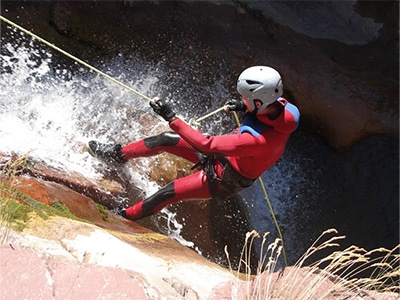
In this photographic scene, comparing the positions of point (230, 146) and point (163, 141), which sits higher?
point (230, 146)

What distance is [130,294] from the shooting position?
2713mm

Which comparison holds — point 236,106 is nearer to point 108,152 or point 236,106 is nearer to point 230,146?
point 230,146

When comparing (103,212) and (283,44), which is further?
(283,44)

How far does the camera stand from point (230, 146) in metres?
4.05

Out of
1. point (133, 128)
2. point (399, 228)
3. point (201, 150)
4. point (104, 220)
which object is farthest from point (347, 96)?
point (104, 220)

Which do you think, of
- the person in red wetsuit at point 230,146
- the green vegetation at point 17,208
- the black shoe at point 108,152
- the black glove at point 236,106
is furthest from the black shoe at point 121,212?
the black glove at point 236,106

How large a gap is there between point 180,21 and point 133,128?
1.72 metres

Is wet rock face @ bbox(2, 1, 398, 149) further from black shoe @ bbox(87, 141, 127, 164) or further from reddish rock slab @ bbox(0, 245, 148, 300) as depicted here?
reddish rock slab @ bbox(0, 245, 148, 300)

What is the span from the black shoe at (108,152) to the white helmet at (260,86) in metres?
1.36

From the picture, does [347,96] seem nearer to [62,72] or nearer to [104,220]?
[62,72]

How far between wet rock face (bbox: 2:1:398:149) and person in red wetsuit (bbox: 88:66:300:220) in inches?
74.6

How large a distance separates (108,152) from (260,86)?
5.22 feet

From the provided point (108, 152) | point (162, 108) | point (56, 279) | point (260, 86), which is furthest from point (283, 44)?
point (56, 279)

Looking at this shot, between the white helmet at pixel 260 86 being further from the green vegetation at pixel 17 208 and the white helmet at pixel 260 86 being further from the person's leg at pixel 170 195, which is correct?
the green vegetation at pixel 17 208
